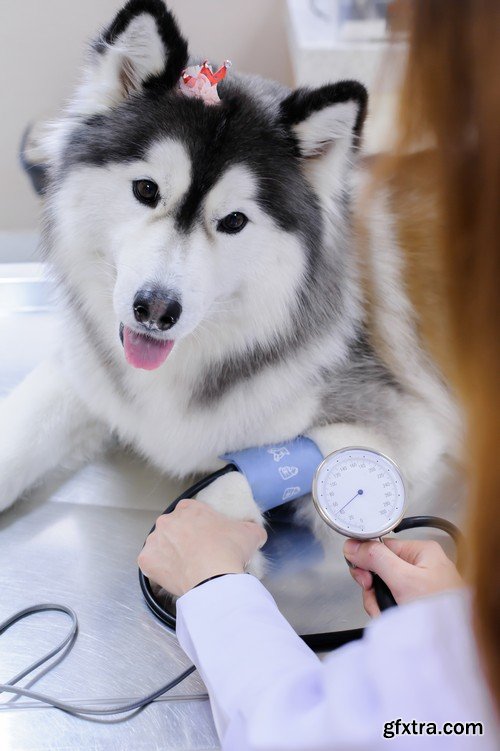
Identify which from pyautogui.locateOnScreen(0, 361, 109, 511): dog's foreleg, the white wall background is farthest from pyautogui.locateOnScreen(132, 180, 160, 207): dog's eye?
the white wall background

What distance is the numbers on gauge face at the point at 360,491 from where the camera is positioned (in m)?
0.84

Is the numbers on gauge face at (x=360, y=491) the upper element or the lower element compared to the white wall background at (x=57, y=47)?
lower

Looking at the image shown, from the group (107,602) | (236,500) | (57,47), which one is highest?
(57,47)

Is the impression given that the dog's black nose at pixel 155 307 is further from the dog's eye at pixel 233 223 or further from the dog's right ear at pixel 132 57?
the dog's right ear at pixel 132 57

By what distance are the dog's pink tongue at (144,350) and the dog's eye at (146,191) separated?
175 millimetres

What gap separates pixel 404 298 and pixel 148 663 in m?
0.74

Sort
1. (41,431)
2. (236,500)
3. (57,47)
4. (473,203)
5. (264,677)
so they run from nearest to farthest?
(473,203) < (264,677) < (236,500) < (41,431) < (57,47)

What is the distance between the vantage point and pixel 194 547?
0.86 m

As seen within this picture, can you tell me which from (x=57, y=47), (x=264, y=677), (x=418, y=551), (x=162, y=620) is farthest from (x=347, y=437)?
(x=57, y=47)

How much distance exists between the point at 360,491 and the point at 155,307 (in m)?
0.35

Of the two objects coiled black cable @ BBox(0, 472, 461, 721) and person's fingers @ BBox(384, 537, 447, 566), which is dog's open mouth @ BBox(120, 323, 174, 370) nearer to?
coiled black cable @ BBox(0, 472, 461, 721)

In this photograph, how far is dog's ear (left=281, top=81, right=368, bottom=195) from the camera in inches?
35.0

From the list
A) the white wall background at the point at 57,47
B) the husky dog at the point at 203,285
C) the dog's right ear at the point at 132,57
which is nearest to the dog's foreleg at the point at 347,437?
the husky dog at the point at 203,285

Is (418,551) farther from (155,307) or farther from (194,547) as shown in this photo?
(155,307)
